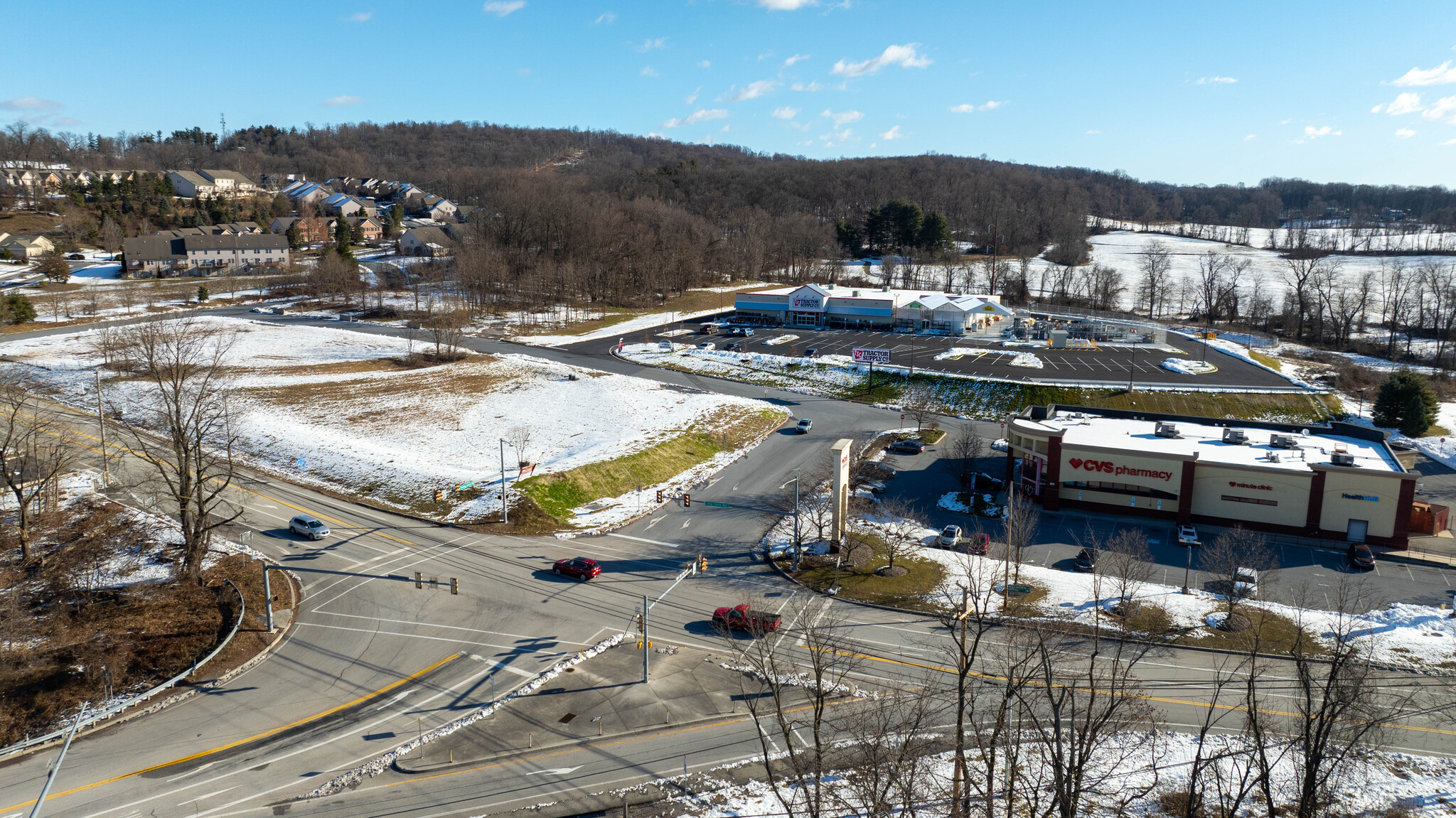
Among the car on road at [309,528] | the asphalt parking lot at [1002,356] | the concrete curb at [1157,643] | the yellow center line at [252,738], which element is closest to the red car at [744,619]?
the concrete curb at [1157,643]

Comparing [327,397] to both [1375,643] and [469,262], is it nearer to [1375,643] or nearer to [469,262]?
[469,262]

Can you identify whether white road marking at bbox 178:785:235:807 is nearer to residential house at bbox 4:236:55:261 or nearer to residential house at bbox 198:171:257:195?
residential house at bbox 4:236:55:261

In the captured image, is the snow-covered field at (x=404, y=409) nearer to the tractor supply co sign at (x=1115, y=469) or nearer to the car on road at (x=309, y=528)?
the car on road at (x=309, y=528)

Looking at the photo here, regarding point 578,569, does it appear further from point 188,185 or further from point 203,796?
point 188,185

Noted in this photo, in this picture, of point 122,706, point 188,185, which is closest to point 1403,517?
point 122,706

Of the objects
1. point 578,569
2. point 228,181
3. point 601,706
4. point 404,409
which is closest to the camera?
point 601,706
